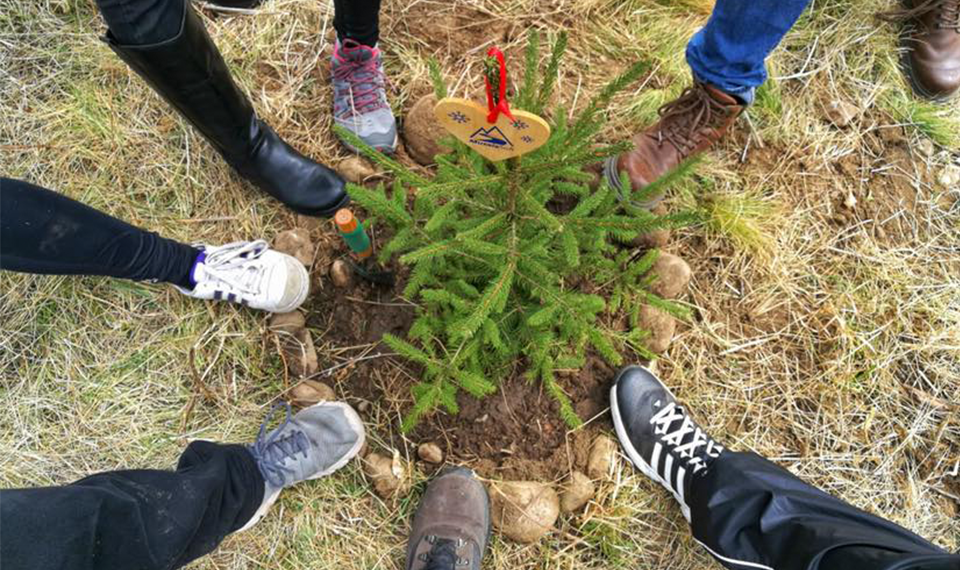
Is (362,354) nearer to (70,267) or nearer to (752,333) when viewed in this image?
(70,267)

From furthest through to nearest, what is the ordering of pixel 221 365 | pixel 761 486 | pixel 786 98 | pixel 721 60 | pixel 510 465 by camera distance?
pixel 786 98
pixel 221 365
pixel 510 465
pixel 721 60
pixel 761 486

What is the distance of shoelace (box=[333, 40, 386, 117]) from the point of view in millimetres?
2143

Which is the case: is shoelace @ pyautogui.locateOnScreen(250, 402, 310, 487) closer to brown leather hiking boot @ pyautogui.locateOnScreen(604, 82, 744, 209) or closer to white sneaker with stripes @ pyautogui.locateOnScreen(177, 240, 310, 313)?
white sneaker with stripes @ pyautogui.locateOnScreen(177, 240, 310, 313)

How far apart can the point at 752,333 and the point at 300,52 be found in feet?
6.93

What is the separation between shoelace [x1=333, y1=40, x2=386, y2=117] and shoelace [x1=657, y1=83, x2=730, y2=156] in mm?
1050

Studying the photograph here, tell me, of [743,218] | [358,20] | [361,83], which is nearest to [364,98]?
[361,83]

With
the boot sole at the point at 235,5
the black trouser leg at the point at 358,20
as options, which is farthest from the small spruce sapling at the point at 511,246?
the boot sole at the point at 235,5

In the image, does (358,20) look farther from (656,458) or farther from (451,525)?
(656,458)

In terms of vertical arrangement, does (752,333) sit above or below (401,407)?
above

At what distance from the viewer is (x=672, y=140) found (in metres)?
1.98

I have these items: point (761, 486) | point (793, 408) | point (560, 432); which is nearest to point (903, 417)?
point (793, 408)

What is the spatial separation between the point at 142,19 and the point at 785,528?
209 centimetres

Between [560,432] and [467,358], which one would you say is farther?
[560,432]

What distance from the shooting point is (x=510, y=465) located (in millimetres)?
1948
